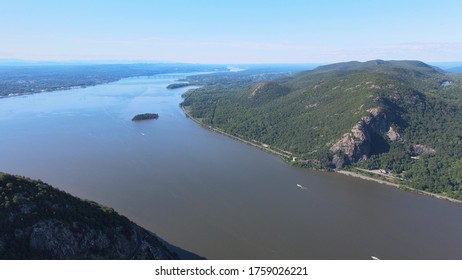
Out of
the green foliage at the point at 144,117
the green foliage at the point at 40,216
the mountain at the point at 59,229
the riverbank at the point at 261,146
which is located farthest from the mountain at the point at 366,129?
the green foliage at the point at 40,216

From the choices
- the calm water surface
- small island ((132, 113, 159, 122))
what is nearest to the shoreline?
the calm water surface

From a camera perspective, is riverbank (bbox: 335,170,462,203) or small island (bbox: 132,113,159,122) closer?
riverbank (bbox: 335,170,462,203)

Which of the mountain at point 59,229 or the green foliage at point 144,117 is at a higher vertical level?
the mountain at point 59,229

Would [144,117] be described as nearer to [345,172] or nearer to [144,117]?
[144,117]

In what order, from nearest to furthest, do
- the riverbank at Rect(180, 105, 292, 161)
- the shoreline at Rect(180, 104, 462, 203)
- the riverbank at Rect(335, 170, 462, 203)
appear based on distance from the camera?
the riverbank at Rect(335, 170, 462, 203) → the shoreline at Rect(180, 104, 462, 203) → the riverbank at Rect(180, 105, 292, 161)

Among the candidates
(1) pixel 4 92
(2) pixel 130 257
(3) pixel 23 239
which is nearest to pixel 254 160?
(2) pixel 130 257

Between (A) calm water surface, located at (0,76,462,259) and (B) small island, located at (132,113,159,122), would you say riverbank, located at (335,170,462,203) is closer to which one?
(A) calm water surface, located at (0,76,462,259)

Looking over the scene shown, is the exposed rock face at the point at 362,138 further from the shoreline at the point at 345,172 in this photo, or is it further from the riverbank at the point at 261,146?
the riverbank at the point at 261,146
